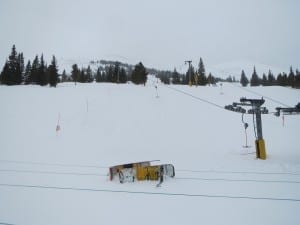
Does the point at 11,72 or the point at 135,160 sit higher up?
the point at 11,72

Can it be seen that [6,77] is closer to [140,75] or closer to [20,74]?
[20,74]

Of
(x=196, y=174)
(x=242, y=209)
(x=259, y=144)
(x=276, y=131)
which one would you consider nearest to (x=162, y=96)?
(x=276, y=131)

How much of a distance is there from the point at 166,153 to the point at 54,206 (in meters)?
8.78

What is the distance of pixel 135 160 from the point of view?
44.0ft

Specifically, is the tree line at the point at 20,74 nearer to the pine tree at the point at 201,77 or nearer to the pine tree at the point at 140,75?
the pine tree at the point at 140,75

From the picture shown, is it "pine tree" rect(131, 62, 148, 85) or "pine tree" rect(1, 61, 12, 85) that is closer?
"pine tree" rect(131, 62, 148, 85)

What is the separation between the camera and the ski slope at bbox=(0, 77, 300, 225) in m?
6.70

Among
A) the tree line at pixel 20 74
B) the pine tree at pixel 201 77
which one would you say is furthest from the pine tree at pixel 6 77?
the pine tree at pixel 201 77

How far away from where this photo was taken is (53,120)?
21141mm

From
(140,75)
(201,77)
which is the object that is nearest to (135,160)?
(140,75)

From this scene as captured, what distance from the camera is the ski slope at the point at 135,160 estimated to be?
22.0 feet

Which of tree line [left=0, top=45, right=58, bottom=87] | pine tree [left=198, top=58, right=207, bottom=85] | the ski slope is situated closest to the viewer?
Result: the ski slope

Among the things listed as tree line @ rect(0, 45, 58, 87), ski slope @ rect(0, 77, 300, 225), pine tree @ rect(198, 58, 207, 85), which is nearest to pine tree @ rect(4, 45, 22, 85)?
tree line @ rect(0, 45, 58, 87)

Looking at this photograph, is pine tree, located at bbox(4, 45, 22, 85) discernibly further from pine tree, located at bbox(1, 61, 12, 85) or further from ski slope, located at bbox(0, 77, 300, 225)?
ski slope, located at bbox(0, 77, 300, 225)
